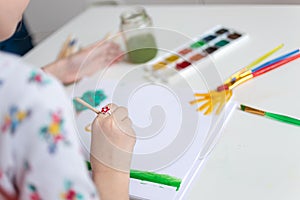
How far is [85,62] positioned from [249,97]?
0.38 metres

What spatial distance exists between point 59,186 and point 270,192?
0.35 metres

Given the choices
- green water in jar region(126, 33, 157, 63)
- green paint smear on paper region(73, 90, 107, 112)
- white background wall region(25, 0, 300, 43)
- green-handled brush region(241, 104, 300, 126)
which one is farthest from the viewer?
white background wall region(25, 0, 300, 43)

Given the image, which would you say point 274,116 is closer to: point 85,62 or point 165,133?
point 165,133

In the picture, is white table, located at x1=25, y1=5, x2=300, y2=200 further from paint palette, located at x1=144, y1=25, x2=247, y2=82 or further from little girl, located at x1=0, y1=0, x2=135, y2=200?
little girl, located at x1=0, y1=0, x2=135, y2=200

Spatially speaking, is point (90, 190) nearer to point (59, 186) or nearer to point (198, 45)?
point (59, 186)

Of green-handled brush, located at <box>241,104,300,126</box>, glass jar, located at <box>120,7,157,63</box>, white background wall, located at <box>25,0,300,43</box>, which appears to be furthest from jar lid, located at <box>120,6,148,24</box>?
white background wall, located at <box>25,0,300,43</box>

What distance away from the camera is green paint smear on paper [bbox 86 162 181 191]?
2.07 ft

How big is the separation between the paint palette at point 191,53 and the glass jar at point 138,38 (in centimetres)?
3

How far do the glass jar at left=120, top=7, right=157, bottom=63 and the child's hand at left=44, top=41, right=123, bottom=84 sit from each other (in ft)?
0.14

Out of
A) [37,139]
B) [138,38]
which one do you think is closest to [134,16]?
[138,38]

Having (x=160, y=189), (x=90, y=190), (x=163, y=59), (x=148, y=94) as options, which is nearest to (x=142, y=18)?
(x=163, y=59)

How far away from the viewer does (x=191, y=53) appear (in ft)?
→ 3.07

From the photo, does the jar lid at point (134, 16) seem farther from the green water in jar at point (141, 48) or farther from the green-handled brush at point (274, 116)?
the green-handled brush at point (274, 116)

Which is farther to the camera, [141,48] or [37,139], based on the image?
[141,48]
